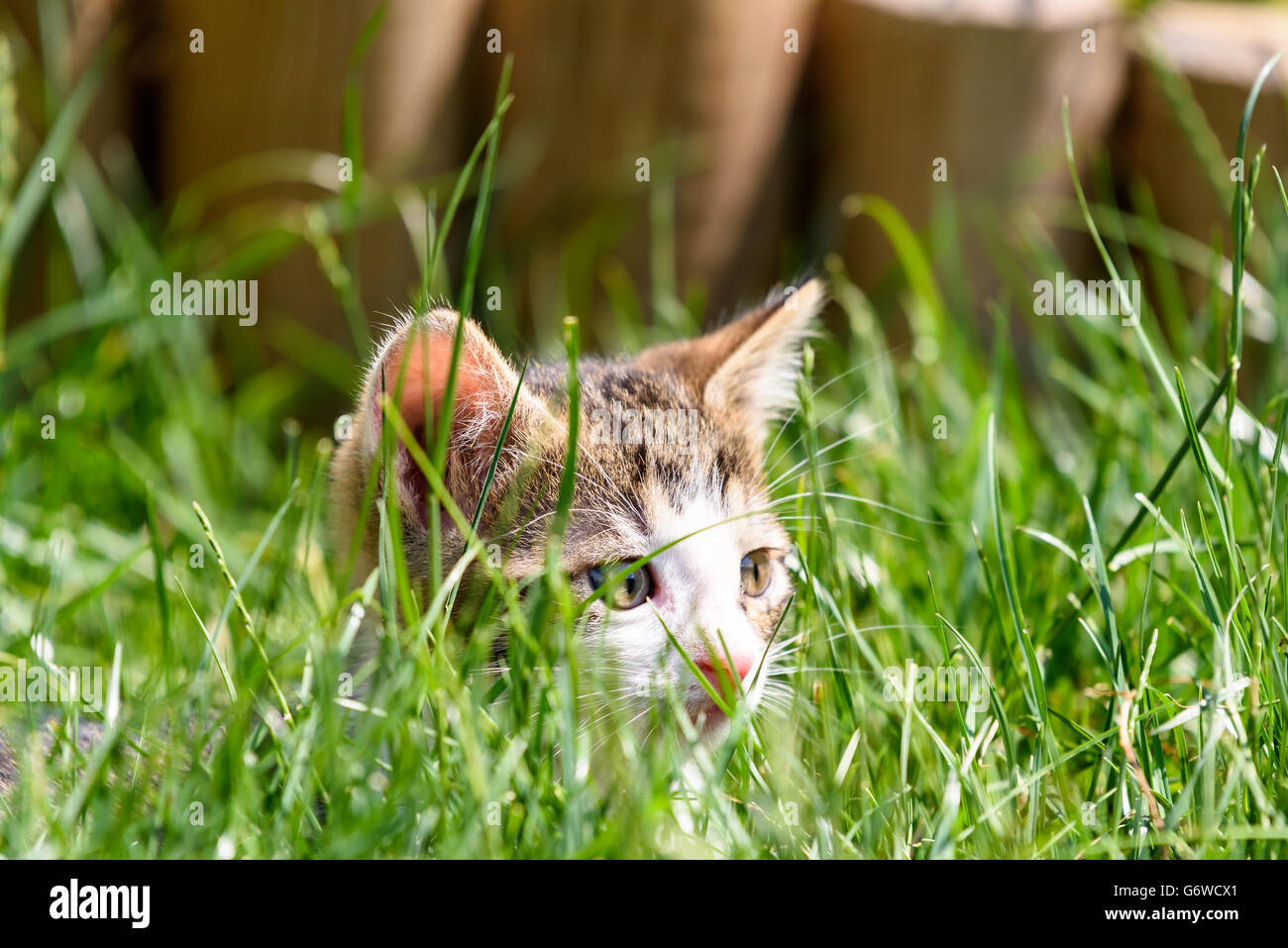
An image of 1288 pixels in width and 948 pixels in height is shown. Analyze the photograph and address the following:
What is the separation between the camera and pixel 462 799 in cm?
119

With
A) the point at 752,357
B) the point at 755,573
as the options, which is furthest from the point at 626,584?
the point at 752,357

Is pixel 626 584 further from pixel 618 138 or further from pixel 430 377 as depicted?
pixel 618 138

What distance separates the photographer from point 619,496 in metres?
1.51

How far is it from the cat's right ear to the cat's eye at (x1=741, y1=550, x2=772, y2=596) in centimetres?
40

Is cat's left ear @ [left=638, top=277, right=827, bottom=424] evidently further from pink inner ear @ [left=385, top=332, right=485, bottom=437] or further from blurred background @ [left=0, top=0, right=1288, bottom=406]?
blurred background @ [left=0, top=0, right=1288, bottom=406]

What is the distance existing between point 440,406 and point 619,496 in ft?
0.93

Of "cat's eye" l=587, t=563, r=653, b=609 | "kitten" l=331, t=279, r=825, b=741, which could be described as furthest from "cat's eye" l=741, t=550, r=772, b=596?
"cat's eye" l=587, t=563, r=653, b=609

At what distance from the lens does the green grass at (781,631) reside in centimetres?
118

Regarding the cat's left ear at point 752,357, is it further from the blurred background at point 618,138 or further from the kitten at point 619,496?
the blurred background at point 618,138

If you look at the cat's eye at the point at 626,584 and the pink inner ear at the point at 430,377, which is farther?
the cat's eye at the point at 626,584

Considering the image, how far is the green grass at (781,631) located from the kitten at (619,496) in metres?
0.06

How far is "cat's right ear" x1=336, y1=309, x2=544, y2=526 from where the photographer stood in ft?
4.32

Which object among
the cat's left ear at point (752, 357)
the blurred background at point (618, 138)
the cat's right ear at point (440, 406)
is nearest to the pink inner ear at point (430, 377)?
the cat's right ear at point (440, 406)
